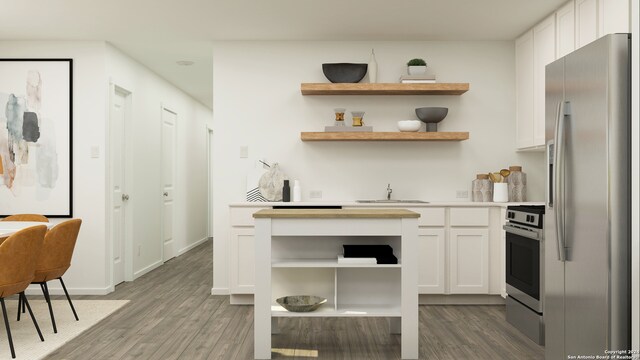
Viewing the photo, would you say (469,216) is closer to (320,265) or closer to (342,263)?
(342,263)

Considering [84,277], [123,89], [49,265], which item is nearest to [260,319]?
[49,265]

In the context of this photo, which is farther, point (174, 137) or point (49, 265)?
point (174, 137)

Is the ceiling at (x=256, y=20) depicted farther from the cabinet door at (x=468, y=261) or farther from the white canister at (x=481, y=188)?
the cabinet door at (x=468, y=261)

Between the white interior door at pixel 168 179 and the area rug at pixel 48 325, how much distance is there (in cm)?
242

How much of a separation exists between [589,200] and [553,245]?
0.38 meters

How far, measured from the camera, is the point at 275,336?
3.76 meters

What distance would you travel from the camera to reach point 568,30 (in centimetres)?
408

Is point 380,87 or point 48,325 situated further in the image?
point 380,87

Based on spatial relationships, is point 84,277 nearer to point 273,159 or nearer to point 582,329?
point 273,159

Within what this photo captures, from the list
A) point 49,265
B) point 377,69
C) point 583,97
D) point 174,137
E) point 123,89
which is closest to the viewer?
point 583,97

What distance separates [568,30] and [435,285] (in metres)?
2.40

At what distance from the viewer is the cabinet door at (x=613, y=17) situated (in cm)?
335

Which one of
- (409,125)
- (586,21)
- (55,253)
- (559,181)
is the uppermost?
(586,21)

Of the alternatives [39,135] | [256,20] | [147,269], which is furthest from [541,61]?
[147,269]
